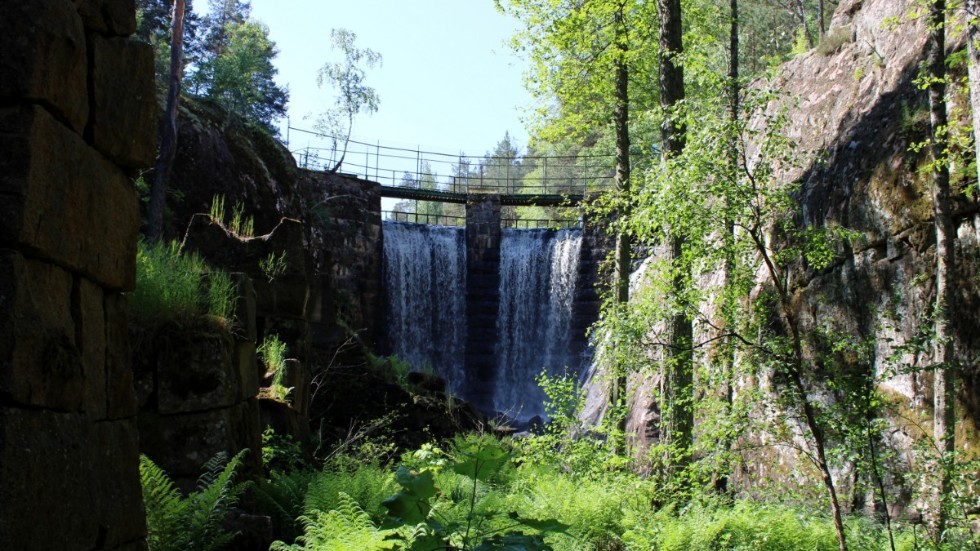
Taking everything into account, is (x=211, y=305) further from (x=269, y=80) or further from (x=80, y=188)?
(x=269, y=80)

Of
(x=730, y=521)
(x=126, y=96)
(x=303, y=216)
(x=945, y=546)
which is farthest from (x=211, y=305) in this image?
(x=303, y=216)

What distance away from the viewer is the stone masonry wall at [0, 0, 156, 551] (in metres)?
2.51

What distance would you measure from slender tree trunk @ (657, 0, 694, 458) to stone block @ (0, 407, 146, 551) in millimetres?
4285

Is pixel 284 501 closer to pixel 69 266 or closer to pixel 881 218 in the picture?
pixel 69 266

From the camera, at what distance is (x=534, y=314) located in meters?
24.5

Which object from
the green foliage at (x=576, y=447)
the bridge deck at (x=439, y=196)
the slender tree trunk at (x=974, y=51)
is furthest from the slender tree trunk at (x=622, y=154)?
the bridge deck at (x=439, y=196)

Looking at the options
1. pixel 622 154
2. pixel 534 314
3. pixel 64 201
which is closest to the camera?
pixel 64 201

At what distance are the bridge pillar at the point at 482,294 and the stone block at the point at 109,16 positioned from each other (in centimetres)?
2130

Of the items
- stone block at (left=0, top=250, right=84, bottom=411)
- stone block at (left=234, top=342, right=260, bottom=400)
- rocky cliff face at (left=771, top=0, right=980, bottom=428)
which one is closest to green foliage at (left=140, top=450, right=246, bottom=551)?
stone block at (left=0, top=250, right=84, bottom=411)

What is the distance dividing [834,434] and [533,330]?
18776 millimetres

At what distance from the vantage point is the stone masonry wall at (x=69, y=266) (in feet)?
8.25

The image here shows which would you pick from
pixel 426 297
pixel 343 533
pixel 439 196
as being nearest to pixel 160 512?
pixel 343 533

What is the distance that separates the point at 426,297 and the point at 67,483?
21901mm

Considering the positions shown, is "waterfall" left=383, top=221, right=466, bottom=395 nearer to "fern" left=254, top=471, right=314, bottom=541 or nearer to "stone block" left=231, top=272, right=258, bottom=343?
"stone block" left=231, top=272, right=258, bottom=343
